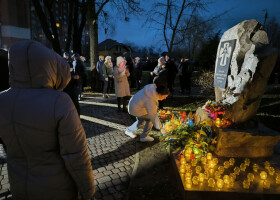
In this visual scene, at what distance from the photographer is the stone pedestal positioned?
3291mm

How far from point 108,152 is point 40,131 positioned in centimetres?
304

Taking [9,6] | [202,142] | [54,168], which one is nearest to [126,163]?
[202,142]

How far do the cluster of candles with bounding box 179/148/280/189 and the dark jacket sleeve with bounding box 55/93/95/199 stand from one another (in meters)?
Answer: 1.68

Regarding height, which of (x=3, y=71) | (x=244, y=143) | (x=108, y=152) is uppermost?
(x=3, y=71)

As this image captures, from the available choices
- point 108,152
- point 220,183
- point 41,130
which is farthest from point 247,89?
point 41,130

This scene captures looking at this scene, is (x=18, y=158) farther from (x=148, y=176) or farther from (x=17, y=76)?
(x=148, y=176)

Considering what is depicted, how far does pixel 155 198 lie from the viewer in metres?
2.71

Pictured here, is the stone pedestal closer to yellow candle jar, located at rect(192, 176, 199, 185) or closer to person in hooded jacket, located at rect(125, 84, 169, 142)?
yellow candle jar, located at rect(192, 176, 199, 185)

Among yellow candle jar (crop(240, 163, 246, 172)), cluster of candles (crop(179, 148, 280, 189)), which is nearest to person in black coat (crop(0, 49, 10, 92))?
cluster of candles (crop(179, 148, 280, 189))

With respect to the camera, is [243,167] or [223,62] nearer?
[243,167]

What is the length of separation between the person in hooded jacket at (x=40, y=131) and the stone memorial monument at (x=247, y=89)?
8.99 ft

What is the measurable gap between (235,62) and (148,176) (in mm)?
3047

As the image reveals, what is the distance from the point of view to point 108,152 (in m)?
4.23

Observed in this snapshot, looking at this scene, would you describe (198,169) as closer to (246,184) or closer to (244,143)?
(246,184)
